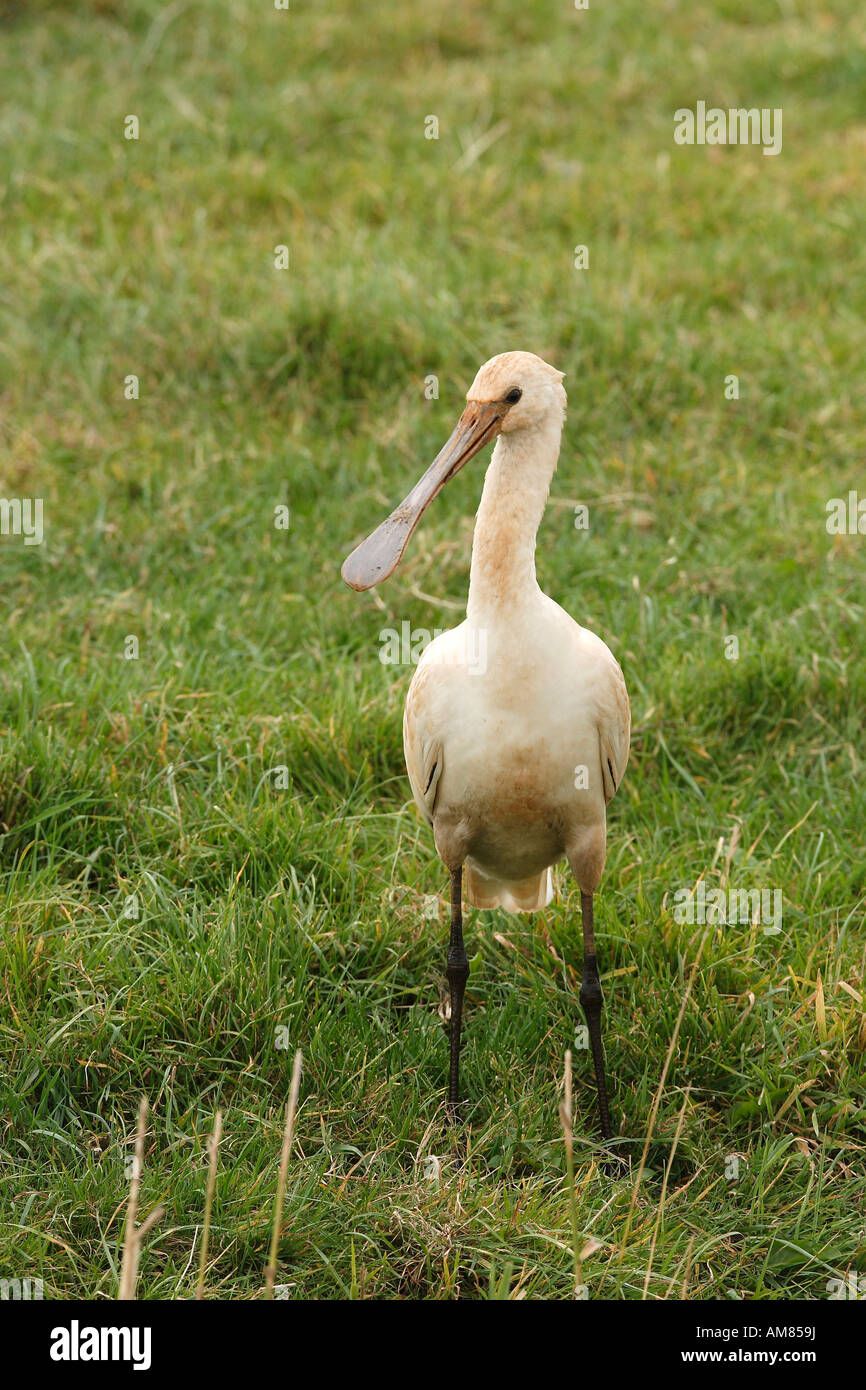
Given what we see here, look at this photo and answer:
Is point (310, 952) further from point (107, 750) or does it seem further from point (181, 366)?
point (181, 366)

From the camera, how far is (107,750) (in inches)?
188

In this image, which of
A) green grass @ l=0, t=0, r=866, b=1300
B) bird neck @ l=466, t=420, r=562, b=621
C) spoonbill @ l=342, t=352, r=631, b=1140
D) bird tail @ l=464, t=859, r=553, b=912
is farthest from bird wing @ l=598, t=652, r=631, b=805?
green grass @ l=0, t=0, r=866, b=1300

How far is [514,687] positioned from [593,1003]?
3.19ft

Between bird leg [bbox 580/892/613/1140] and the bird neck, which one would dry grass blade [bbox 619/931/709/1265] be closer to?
bird leg [bbox 580/892/613/1140]

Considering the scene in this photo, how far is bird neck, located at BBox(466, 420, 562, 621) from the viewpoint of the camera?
3.58m

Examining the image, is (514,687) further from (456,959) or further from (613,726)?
(456,959)

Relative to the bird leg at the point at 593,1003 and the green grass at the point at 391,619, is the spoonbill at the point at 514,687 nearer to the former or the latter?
the bird leg at the point at 593,1003

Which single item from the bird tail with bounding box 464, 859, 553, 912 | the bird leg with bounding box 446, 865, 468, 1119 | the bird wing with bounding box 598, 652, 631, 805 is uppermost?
the bird wing with bounding box 598, 652, 631, 805

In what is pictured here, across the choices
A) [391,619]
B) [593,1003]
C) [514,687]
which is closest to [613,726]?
A: [514,687]

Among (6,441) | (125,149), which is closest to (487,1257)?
(6,441)

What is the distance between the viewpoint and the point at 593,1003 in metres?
3.96

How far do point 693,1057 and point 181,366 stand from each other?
14.0ft

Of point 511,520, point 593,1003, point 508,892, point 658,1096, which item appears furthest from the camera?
point 508,892
